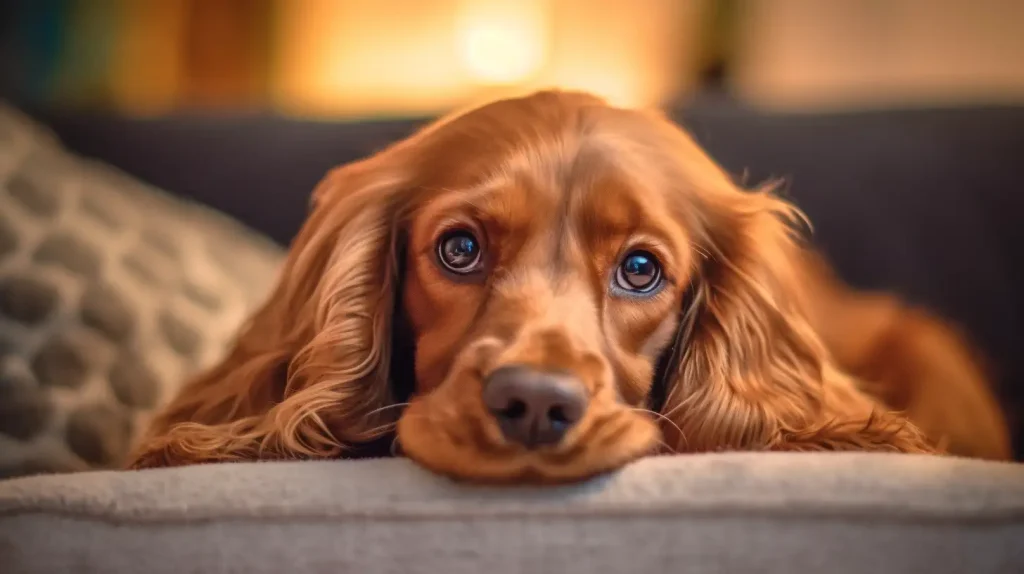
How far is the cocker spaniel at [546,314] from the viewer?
3.75 ft

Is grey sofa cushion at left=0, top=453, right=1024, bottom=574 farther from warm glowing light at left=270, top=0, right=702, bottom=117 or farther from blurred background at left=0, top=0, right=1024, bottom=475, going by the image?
warm glowing light at left=270, top=0, right=702, bottom=117

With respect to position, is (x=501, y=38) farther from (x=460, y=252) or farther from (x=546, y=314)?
(x=546, y=314)

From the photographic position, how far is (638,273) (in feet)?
4.00

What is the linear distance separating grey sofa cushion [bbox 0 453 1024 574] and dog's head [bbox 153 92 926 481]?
0.16 meters

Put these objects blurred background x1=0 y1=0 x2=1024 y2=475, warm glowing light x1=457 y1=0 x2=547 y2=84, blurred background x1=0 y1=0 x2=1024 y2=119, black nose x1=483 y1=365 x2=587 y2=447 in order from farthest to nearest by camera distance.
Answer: warm glowing light x1=457 y1=0 x2=547 y2=84, blurred background x1=0 y1=0 x2=1024 y2=119, blurred background x1=0 y1=0 x2=1024 y2=475, black nose x1=483 y1=365 x2=587 y2=447

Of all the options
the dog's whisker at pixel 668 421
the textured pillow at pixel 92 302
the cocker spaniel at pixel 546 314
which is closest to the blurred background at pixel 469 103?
the textured pillow at pixel 92 302

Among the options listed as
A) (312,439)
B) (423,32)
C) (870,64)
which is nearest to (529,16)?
(423,32)

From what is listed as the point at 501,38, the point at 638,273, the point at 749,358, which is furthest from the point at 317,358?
the point at 501,38

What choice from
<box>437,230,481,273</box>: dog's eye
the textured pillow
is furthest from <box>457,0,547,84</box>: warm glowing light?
<box>437,230,481,273</box>: dog's eye

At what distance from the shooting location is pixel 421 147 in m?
1.33

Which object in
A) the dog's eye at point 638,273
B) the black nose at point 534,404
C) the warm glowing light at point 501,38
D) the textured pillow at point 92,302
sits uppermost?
the warm glowing light at point 501,38

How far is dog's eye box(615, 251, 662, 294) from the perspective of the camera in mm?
1213

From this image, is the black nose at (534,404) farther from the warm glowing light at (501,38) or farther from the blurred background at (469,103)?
the warm glowing light at (501,38)

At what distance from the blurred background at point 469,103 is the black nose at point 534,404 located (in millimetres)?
590
